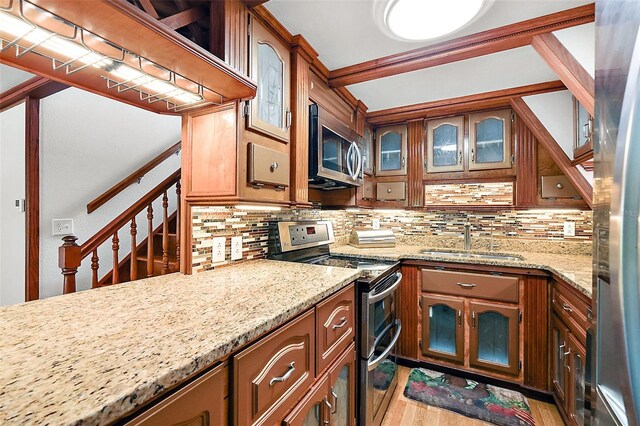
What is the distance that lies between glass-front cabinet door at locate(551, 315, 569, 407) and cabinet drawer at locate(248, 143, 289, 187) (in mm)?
1856

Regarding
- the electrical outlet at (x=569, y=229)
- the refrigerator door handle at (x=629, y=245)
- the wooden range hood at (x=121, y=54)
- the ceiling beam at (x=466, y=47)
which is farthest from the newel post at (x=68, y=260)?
the electrical outlet at (x=569, y=229)

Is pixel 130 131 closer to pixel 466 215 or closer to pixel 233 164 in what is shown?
pixel 233 164

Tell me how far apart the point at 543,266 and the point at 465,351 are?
0.83m

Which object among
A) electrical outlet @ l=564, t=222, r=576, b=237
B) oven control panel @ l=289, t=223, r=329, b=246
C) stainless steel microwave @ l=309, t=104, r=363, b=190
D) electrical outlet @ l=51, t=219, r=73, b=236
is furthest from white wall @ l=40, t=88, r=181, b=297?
electrical outlet @ l=564, t=222, r=576, b=237

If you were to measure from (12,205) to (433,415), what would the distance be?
11.3 ft

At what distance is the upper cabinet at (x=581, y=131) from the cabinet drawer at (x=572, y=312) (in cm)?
85

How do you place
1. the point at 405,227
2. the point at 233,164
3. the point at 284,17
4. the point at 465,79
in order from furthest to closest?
the point at 405,227 → the point at 465,79 → the point at 284,17 → the point at 233,164

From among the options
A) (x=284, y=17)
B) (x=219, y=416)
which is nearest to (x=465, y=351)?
(x=219, y=416)

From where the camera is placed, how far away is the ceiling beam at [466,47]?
1.36 m

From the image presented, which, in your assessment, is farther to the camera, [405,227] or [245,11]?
[405,227]

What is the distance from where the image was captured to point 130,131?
2.66m

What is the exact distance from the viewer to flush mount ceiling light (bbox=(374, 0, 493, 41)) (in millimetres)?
1256

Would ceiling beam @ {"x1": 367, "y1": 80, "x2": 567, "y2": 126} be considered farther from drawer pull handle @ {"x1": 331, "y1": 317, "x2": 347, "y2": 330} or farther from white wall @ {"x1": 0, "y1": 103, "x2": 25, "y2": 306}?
white wall @ {"x1": 0, "y1": 103, "x2": 25, "y2": 306}

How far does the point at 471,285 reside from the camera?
2.05 meters
